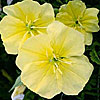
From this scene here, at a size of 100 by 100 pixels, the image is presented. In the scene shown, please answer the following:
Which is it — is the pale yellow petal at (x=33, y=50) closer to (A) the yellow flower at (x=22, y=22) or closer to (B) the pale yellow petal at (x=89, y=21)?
(A) the yellow flower at (x=22, y=22)

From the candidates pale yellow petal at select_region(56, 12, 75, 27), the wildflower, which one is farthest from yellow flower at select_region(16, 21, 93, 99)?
the wildflower

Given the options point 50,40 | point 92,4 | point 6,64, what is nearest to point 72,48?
point 50,40

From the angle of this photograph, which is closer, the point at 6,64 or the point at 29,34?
the point at 29,34

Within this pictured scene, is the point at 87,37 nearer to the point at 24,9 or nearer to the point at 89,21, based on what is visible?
the point at 89,21

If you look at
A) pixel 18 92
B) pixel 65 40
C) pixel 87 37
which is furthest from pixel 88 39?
pixel 18 92

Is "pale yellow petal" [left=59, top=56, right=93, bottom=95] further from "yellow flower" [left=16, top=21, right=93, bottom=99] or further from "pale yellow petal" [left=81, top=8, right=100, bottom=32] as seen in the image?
"pale yellow petal" [left=81, top=8, right=100, bottom=32]

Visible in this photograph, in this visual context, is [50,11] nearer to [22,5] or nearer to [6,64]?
[22,5]
